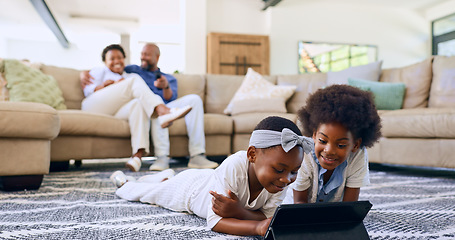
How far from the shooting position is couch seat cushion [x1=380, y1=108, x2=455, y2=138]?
7.06 feet

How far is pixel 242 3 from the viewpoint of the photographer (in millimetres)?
6367

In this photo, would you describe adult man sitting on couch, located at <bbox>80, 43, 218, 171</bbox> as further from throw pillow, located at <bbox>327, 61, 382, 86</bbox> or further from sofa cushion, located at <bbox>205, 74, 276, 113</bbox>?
throw pillow, located at <bbox>327, 61, 382, 86</bbox>

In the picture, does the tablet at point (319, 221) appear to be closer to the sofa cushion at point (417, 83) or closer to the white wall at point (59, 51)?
the sofa cushion at point (417, 83)

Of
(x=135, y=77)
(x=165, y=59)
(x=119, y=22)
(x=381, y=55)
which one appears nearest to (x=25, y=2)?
(x=119, y=22)

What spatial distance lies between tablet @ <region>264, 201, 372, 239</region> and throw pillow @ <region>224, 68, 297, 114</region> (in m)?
2.37

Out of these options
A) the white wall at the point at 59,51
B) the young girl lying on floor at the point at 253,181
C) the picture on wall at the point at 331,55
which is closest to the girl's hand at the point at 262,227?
the young girl lying on floor at the point at 253,181

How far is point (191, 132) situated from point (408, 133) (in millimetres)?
1526

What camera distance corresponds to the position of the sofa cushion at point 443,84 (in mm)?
2719

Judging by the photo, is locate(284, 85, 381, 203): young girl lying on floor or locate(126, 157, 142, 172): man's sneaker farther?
locate(126, 157, 142, 172): man's sneaker

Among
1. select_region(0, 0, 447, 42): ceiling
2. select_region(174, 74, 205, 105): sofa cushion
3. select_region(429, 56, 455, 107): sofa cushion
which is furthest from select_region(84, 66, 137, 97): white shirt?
select_region(0, 0, 447, 42): ceiling

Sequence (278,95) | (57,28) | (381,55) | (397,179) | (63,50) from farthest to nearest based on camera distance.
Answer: (63,50), (57,28), (381,55), (278,95), (397,179)

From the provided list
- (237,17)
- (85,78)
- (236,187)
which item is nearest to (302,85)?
(85,78)

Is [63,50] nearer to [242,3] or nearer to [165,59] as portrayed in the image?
[165,59]

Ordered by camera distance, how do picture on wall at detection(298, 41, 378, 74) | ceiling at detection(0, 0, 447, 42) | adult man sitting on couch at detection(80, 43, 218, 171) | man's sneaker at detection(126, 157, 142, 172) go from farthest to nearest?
ceiling at detection(0, 0, 447, 42) < picture on wall at detection(298, 41, 378, 74) < adult man sitting on couch at detection(80, 43, 218, 171) < man's sneaker at detection(126, 157, 142, 172)
